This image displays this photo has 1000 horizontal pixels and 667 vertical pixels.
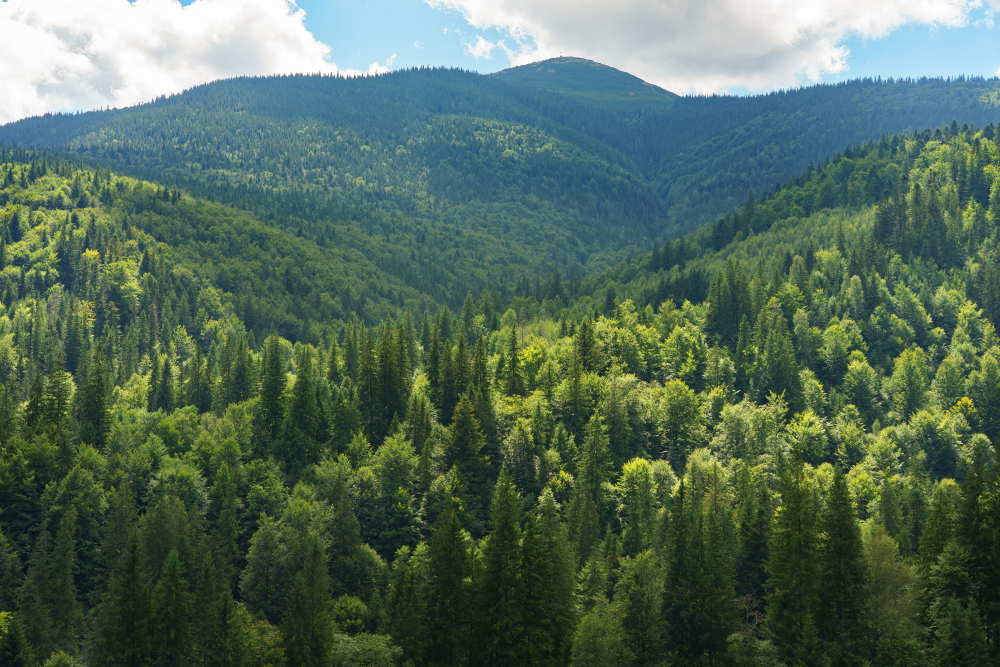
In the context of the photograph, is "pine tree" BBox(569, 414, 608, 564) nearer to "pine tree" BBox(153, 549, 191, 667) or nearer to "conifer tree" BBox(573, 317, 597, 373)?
"conifer tree" BBox(573, 317, 597, 373)

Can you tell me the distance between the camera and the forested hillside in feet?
244

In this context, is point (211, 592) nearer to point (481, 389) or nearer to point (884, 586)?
point (481, 389)

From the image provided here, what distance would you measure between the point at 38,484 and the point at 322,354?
75165 mm

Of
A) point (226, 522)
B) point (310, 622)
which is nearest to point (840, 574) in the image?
point (310, 622)

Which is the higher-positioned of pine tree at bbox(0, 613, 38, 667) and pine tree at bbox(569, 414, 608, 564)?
pine tree at bbox(569, 414, 608, 564)

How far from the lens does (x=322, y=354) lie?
610ft

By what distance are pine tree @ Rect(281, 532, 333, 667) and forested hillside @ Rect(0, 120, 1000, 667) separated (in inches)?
12.7

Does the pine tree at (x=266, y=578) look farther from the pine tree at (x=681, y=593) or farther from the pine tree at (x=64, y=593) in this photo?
the pine tree at (x=681, y=593)

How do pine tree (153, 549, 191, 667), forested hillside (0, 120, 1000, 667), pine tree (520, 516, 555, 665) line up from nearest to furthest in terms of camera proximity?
pine tree (520, 516, 555, 665) < forested hillside (0, 120, 1000, 667) < pine tree (153, 549, 191, 667)

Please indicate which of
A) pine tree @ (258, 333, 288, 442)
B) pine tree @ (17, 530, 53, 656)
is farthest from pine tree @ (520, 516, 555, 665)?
pine tree @ (258, 333, 288, 442)

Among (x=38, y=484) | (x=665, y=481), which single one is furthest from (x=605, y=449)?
(x=38, y=484)

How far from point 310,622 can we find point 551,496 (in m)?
43.5

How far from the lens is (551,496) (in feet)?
389

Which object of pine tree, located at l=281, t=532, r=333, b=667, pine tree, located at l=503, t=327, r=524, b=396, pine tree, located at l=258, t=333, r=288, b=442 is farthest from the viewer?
pine tree, located at l=503, t=327, r=524, b=396
